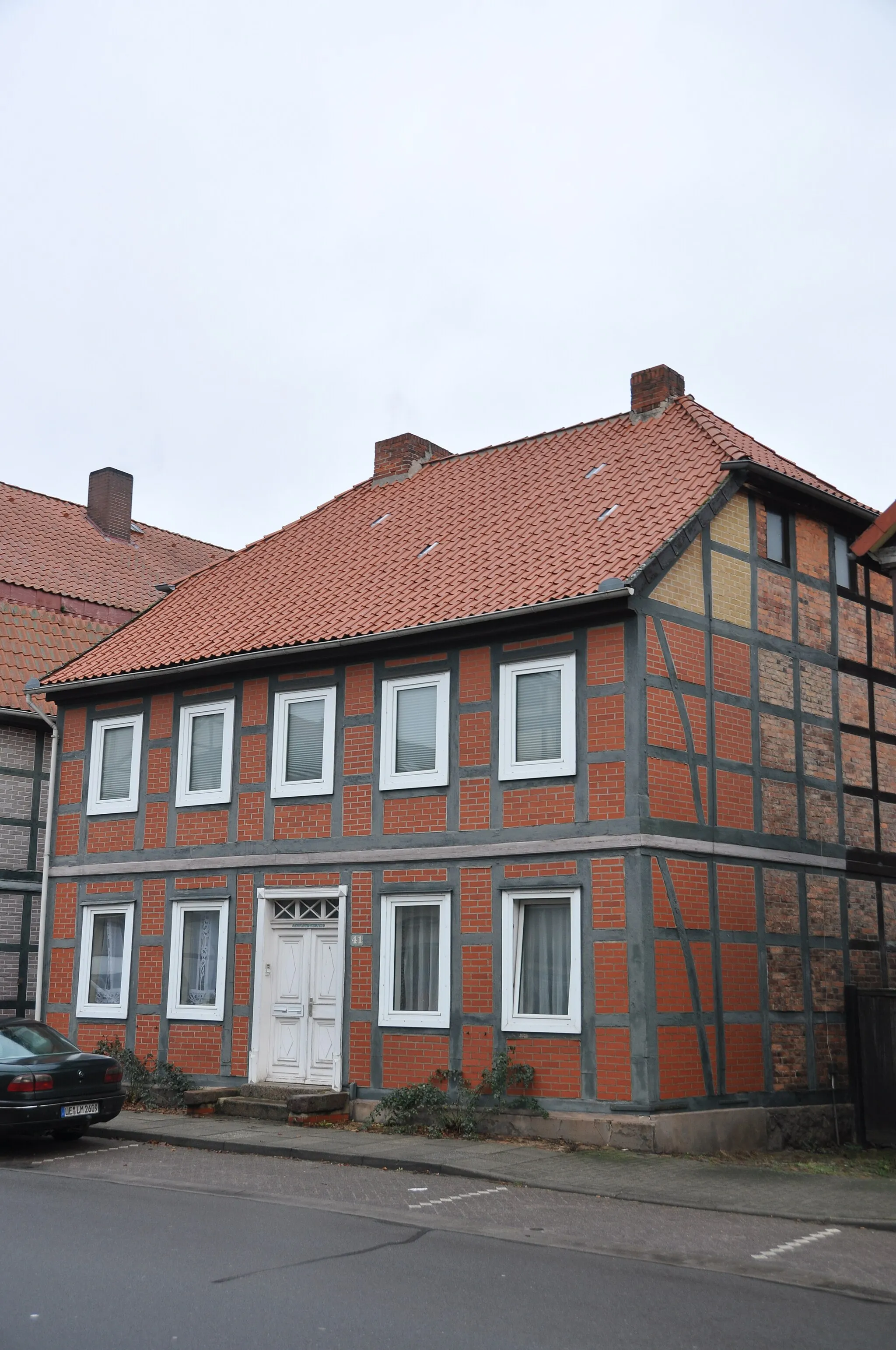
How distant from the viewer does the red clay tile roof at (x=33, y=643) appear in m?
23.1

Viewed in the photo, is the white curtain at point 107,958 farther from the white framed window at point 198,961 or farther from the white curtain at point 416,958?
the white curtain at point 416,958

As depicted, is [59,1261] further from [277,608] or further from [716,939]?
[277,608]

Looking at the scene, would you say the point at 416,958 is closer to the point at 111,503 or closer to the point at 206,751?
the point at 206,751

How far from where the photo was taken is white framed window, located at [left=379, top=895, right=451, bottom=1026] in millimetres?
15867

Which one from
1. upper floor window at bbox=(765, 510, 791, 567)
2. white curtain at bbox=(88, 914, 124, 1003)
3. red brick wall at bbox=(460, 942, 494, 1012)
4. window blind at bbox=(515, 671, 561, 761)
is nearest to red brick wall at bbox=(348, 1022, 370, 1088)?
red brick wall at bbox=(460, 942, 494, 1012)

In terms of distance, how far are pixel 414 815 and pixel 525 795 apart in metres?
1.59

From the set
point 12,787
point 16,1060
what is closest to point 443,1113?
point 16,1060

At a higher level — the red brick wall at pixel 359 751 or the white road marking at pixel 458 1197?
the red brick wall at pixel 359 751

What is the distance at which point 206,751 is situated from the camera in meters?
18.8

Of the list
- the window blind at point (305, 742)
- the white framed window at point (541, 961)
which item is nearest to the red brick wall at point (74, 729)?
the window blind at point (305, 742)

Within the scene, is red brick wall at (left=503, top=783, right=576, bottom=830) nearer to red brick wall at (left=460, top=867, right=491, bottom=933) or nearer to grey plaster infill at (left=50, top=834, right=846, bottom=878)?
grey plaster infill at (left=50, top=834, right=846, bottom=878)

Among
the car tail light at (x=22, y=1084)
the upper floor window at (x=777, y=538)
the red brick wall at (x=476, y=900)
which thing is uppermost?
the upper floor window at (x=777, y=538)

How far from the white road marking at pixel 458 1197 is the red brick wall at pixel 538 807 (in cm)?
421

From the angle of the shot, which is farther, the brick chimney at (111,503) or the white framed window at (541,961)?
the brick chimney at (111,503)
